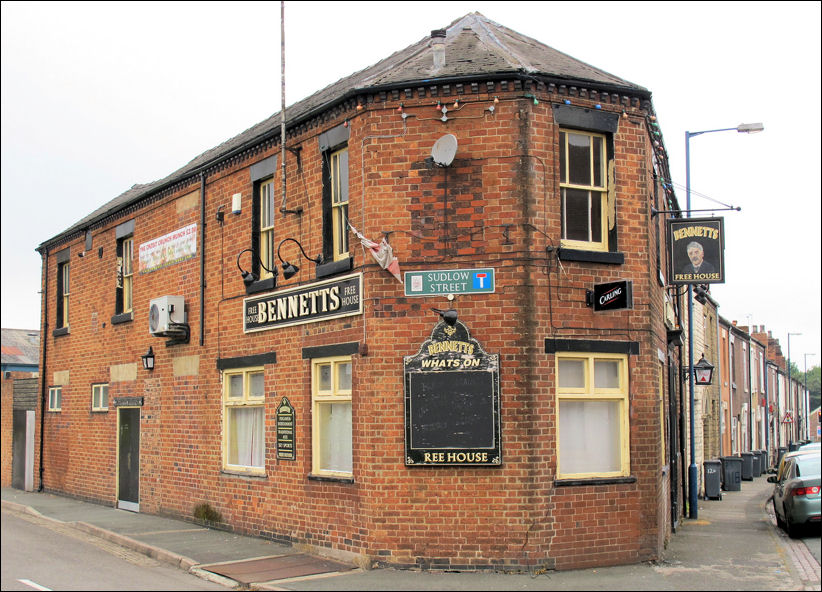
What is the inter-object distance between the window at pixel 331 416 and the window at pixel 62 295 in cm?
1282

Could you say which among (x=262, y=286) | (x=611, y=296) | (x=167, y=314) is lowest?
(x=611, y=296)

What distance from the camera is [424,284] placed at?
1225 cm

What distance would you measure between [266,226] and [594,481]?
735cm

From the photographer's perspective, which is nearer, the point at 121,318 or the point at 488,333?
the point at 488,333

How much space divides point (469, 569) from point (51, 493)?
16.0 m

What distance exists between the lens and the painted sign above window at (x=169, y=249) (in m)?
17.7

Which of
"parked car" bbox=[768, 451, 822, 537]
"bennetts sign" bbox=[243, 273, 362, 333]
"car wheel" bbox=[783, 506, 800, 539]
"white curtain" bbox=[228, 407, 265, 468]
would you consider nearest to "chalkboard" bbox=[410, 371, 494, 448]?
"bennetts sign" bbox=[243, 273, 362, 333]

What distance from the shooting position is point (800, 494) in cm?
1603

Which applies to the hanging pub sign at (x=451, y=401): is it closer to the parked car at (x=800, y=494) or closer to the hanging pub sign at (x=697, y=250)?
the hanging pub sign at (x=697, y=250)

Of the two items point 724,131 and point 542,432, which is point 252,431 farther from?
point 724,131

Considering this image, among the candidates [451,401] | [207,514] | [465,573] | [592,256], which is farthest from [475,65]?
[207,514]

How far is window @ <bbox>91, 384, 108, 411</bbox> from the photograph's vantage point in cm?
2108

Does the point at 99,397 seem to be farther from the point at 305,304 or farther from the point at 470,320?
the point at 470,320

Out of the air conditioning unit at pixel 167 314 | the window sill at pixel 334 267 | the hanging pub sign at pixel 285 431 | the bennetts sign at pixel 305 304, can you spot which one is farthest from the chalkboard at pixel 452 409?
the air conditioning unit at pixel 167 314
